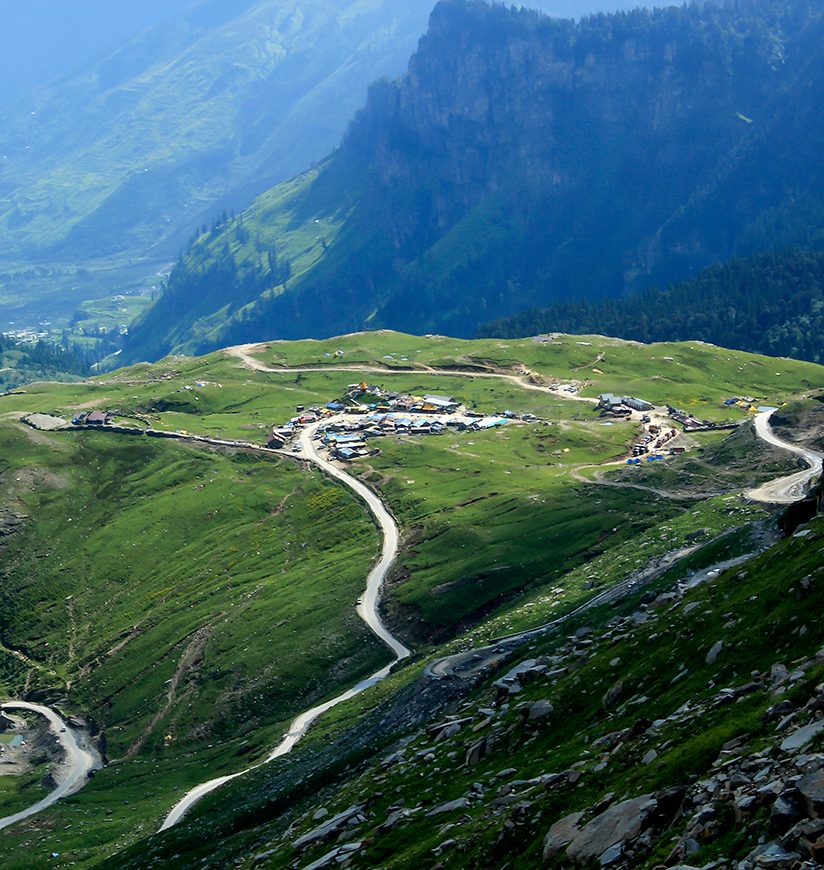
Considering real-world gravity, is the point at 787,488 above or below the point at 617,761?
below

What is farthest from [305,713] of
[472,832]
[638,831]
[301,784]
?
[638,831]

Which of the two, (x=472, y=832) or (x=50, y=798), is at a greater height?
(x=472, y=832)

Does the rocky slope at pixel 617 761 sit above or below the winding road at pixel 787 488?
above

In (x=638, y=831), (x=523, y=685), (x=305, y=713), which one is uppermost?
(x=638, y=831)

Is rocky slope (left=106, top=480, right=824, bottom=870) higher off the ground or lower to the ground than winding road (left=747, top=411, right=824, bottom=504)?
higher

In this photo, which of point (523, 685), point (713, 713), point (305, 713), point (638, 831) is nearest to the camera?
point (638, 831)

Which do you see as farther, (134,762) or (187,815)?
(134,762)

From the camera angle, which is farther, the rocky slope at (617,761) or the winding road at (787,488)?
the winding road at (787,488)

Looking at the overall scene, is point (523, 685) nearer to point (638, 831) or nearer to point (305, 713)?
point (638, 831)

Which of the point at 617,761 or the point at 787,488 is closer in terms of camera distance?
the point at 617,761

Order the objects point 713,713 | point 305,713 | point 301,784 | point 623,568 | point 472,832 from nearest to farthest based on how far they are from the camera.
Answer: point 713,713
point 472,832
point 301,784
point 623,568
point 305,713

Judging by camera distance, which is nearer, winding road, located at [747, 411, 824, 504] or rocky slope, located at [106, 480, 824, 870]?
rocky slope, located at [106, 480, 824, 870]
